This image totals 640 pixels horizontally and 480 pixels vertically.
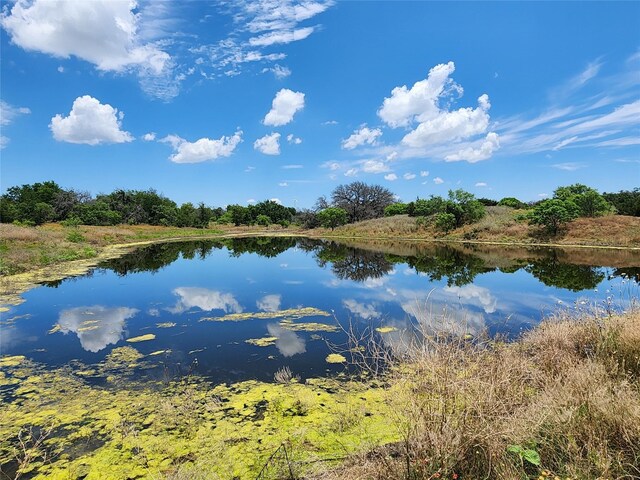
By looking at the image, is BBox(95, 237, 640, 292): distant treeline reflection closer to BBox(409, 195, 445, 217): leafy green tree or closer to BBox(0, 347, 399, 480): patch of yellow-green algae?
BBox(0, 347, 399, 480): patch of yellow-green algae

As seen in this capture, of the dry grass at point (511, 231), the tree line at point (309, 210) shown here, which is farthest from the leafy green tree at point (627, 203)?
the dry grass at point (511, 231)

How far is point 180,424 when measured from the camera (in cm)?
551

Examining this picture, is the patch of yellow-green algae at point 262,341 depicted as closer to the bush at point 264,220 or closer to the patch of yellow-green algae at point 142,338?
the patch of yellow-green algae at point 142,338

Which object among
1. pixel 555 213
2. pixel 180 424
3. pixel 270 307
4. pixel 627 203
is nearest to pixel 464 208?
pixel 555 213

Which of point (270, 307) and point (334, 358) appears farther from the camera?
point (270, 307)

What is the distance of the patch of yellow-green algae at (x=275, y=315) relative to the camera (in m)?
12.1

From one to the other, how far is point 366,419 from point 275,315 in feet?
24.5

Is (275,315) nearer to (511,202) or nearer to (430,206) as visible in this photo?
(430,206)

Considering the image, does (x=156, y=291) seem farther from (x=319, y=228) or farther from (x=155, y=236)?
(x=319, y=228)

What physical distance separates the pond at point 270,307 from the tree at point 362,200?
1932 inches

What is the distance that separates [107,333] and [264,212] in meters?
79.1

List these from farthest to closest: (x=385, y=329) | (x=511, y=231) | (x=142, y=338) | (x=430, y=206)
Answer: (x=430, y=206) → (x=511, y=231) → (x=385, y=329) → (x=142, y=338)

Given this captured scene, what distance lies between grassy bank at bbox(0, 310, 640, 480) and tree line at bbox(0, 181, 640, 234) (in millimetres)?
39693

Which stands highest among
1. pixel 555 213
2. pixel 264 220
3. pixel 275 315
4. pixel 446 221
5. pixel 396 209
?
pixel 396 209
